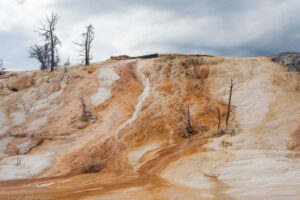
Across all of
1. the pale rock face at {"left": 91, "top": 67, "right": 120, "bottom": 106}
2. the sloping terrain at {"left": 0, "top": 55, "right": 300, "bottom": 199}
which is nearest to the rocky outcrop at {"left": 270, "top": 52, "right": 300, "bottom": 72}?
the sloping terrain at {"left": 0, "top": 55, "right": 300, "bottom": 199}

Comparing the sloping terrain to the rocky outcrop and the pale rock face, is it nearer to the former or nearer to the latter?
the pale rock face

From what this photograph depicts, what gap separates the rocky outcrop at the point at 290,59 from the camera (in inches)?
828

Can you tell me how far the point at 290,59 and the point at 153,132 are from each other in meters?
15.3

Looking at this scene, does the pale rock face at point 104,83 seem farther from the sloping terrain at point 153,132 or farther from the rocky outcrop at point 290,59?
the rocky outcrop at point 290,59

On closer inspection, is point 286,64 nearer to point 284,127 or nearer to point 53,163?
point 284,127

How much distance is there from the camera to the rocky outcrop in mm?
21031

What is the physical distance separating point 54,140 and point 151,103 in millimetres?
8232

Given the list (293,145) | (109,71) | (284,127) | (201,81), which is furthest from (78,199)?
(109,71)

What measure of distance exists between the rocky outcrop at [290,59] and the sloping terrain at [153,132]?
0.70 m

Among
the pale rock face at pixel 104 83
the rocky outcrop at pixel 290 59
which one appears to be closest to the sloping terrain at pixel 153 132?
the pale rock face at pixel 104 83

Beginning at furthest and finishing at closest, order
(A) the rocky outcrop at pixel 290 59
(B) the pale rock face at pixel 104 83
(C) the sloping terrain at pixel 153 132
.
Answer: (B) the pale rock face at pixel 104 83, (A) the rocky outcrop at pixel 290 59, (C) the sloping terrain at pixel 153 132

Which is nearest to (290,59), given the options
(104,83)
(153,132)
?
(153,132)

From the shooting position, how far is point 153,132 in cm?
1650

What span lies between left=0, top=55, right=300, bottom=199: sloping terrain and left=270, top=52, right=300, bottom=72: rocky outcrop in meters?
0.70
